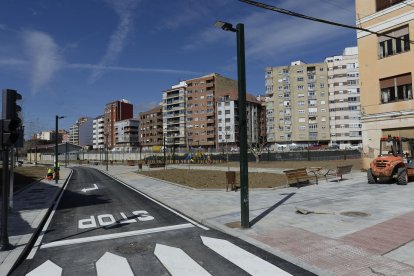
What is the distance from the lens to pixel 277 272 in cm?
632

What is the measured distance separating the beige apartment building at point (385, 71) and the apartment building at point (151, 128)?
348 feet

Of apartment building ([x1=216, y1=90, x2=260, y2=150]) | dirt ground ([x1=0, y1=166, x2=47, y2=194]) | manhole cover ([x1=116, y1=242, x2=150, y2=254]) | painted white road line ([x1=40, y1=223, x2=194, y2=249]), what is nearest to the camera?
manhole cover ([x1=116, y1=242, x2=150, y2=254])

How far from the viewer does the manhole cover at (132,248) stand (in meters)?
7.88

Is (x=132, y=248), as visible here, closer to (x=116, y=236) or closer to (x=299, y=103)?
(x=116, y=236)

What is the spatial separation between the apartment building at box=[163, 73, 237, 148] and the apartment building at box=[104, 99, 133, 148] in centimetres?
5046

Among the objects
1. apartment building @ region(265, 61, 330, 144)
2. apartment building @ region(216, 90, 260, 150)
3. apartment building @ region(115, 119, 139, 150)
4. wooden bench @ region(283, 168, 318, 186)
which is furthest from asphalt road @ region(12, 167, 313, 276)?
apartment building @ region(115, 119, 139, 150)

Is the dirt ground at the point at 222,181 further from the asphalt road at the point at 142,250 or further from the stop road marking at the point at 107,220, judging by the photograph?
the asphalt road at the point at 142,250

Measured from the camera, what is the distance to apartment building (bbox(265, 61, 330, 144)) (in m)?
104

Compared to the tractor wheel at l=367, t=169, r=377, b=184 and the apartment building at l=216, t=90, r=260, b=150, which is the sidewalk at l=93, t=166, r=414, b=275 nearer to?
the tractor wheel at l=367, t=169, r=377, b=184

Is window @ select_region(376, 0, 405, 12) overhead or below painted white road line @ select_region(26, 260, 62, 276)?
overhead

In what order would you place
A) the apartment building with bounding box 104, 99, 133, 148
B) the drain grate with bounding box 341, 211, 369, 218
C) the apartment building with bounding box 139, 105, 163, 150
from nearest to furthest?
the drain grate with bounding box 341, 211, 369, 218, the apartment building with bounding box 139, 105, 163, 150, the apartment building with bounding box 104, 99, 133, 148

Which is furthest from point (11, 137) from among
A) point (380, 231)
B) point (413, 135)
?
point (413, 135)

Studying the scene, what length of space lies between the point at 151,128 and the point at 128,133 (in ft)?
81.2

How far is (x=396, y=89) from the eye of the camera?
958 inches
